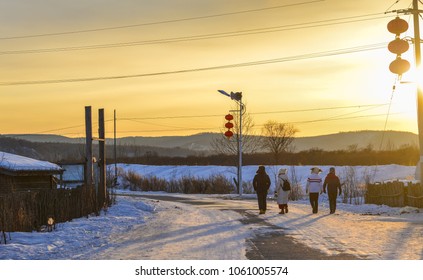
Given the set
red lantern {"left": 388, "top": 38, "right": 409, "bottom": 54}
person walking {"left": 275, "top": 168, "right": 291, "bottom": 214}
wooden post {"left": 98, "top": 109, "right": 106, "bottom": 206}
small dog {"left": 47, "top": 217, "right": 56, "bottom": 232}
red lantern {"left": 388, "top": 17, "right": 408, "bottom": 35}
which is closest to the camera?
small dog {"left": 47, "top": 217, "right": 56, "bottom": 232}

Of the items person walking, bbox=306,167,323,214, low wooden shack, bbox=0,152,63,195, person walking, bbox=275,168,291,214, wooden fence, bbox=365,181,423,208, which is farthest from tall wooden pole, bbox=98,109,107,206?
wooden fence, bbox=365,181,423,208

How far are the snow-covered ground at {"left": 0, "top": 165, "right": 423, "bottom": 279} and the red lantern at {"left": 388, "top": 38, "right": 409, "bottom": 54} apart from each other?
17.8ft

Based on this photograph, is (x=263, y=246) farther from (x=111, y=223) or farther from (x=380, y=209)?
(x=380, y=209)

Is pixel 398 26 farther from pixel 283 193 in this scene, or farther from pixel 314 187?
pixel 283 193

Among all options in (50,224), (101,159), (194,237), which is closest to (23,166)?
(101,159)

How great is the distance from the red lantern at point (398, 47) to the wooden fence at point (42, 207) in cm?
1181

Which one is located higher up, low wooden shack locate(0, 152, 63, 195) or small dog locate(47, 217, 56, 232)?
low wooden shack locate(0, 152, 63, 195)

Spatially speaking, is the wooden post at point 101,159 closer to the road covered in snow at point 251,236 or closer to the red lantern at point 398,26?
the road covered in snow at point 251,236

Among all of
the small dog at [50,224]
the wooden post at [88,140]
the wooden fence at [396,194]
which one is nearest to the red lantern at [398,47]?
the wooden fence at [396,194]

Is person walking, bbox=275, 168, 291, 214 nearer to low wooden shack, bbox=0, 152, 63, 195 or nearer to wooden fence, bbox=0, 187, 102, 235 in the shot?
wooden fence, bbox=0, 187, 102, 235

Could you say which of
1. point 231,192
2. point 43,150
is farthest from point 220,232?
point 43,150

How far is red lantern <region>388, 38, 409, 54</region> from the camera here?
65.3ft

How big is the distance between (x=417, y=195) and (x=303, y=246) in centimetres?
1516

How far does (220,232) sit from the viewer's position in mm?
17594
